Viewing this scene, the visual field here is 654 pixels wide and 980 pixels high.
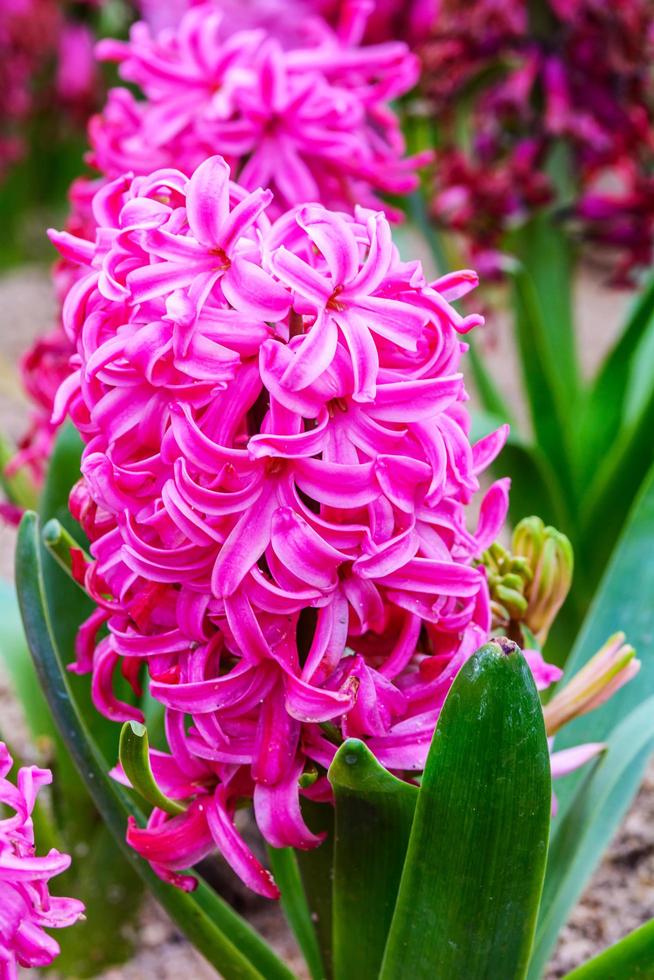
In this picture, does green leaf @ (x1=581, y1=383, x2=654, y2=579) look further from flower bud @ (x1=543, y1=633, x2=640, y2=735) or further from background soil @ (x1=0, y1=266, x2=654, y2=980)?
flower bud @ (x1=543, y1=633, x2=640, y2=735)

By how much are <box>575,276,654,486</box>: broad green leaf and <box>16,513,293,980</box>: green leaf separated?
93 cm

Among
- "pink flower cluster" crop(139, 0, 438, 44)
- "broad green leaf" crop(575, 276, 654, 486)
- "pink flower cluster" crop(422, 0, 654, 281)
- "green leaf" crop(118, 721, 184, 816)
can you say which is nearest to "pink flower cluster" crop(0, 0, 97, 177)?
"pink flower cluster" crop(139, 0, 438, 44)

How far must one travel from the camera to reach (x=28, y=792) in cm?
59

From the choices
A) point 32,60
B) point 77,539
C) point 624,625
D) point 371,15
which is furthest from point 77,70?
point 624,625

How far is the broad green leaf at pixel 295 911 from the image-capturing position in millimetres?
837

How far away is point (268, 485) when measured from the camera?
59cm

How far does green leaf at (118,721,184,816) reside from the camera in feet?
1.94

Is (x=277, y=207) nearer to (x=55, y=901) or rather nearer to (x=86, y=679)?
(x=86, y=679)

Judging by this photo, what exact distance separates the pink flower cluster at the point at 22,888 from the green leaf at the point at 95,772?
0.13m

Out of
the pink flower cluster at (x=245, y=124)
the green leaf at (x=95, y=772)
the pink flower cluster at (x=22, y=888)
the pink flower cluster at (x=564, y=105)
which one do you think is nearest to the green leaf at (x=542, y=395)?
the pink flower cluster at (x=245, y=124)

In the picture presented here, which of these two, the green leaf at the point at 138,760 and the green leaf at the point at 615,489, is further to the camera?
the green leaf at the point at 615,489

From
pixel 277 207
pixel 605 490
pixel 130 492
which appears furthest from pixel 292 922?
pixel 605 490

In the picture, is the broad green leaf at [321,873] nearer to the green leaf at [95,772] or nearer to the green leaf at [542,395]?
the green leaf at [95,772]

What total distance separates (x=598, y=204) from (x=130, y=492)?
4.97 feet
